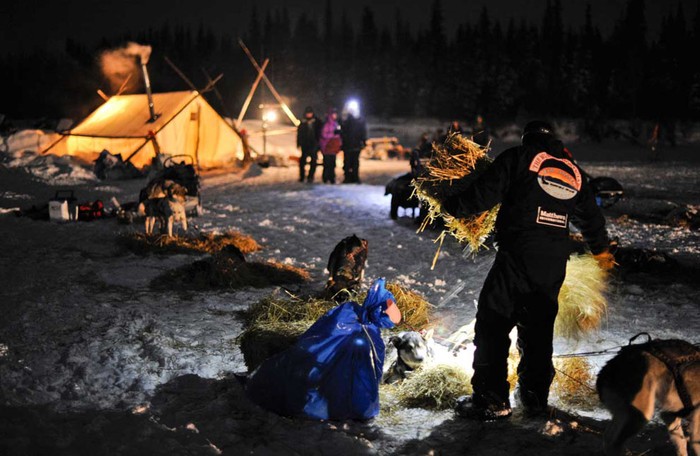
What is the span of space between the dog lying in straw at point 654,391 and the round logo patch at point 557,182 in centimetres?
98

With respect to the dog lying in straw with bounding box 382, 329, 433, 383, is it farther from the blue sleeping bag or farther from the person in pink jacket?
the person in pink jacket

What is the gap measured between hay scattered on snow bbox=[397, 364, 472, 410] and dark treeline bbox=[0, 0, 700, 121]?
36.4 metres

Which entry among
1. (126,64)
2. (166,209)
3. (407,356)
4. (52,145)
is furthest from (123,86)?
(407,356)

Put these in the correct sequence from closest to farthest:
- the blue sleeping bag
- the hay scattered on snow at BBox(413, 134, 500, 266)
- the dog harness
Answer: the dog harness
the blue sleeping bag
the hay scattered on snow at BBox(413, 134, 500, 266)

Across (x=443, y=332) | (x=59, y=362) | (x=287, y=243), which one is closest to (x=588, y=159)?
(x=287, y=243)

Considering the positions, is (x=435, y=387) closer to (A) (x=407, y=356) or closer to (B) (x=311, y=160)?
(A) (x=407, y=356)

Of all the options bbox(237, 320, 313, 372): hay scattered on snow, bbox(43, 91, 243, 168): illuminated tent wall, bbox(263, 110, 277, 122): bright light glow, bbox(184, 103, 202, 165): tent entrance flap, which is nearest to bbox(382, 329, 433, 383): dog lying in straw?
bbox(237, 320, 313, 372): hay scattered on snow

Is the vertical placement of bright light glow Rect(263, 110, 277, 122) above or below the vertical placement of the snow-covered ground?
above

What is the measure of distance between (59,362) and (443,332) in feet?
9.72

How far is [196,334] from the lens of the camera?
4.77 metres

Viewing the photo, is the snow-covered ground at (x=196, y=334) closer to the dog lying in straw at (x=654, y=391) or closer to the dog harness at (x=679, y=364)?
the dog lying in straw at (x=654, y=391)

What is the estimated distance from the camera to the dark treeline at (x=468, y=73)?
43875mm

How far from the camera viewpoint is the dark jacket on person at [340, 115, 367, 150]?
560 inches

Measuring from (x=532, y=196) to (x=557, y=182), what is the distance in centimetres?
18
